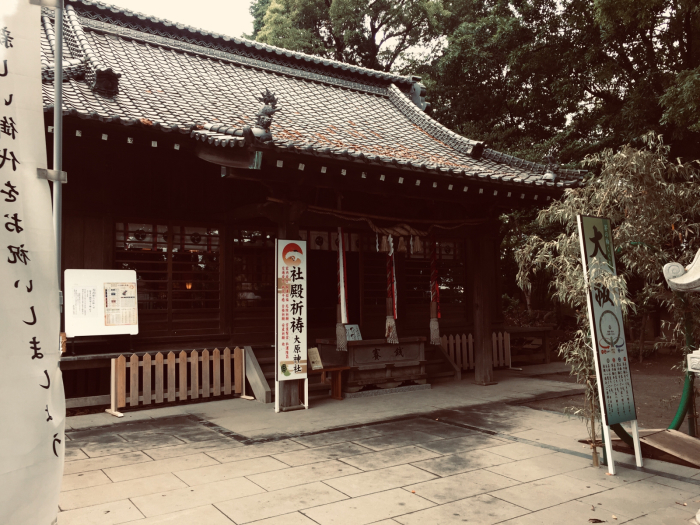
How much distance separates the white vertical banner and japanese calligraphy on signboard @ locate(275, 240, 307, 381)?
5.32m

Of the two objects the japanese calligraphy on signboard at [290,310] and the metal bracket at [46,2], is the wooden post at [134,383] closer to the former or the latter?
the japanese calligraphy on signboard at [290,310]

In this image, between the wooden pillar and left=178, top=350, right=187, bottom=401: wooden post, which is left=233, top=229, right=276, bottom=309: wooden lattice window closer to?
left=178, top=350, right=187, bottom=401: wooden post

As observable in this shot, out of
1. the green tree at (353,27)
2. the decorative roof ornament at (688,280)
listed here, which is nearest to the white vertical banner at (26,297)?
the decorative roof ornament at (688,280)

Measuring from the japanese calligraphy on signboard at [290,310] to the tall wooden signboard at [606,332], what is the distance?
13.6 feet

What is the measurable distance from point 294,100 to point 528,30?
31.2 ft

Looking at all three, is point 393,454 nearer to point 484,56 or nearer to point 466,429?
point 466,429

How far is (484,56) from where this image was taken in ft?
58.6

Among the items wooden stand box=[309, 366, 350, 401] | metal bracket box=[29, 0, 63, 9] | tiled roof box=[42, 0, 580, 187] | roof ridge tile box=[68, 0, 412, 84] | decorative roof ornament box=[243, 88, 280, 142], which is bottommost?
wooden stand box=[309, 366, 350, 401]

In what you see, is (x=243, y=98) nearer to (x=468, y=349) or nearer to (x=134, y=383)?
(x=134, y=383)

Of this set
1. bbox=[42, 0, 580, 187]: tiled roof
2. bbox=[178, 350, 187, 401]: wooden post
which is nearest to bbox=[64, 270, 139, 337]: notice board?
bbox=[178, 350, 187, 401]: wooden post

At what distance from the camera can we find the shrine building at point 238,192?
7.50 metres

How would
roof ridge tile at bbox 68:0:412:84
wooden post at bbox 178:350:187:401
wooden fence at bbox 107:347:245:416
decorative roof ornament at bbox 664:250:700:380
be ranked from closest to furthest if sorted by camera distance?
1. decorative roof ornament at bbox 664:250:700:380
2. wooden fence at bbox 107:347:245:416
3. wooden post at bbox 178:350:187:401
4. roof ridge tile at bbox 68:0:412:84

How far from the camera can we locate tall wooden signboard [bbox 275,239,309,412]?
7.73 m

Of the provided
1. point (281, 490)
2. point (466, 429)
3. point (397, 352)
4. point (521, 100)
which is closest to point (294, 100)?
point (397, 352)
